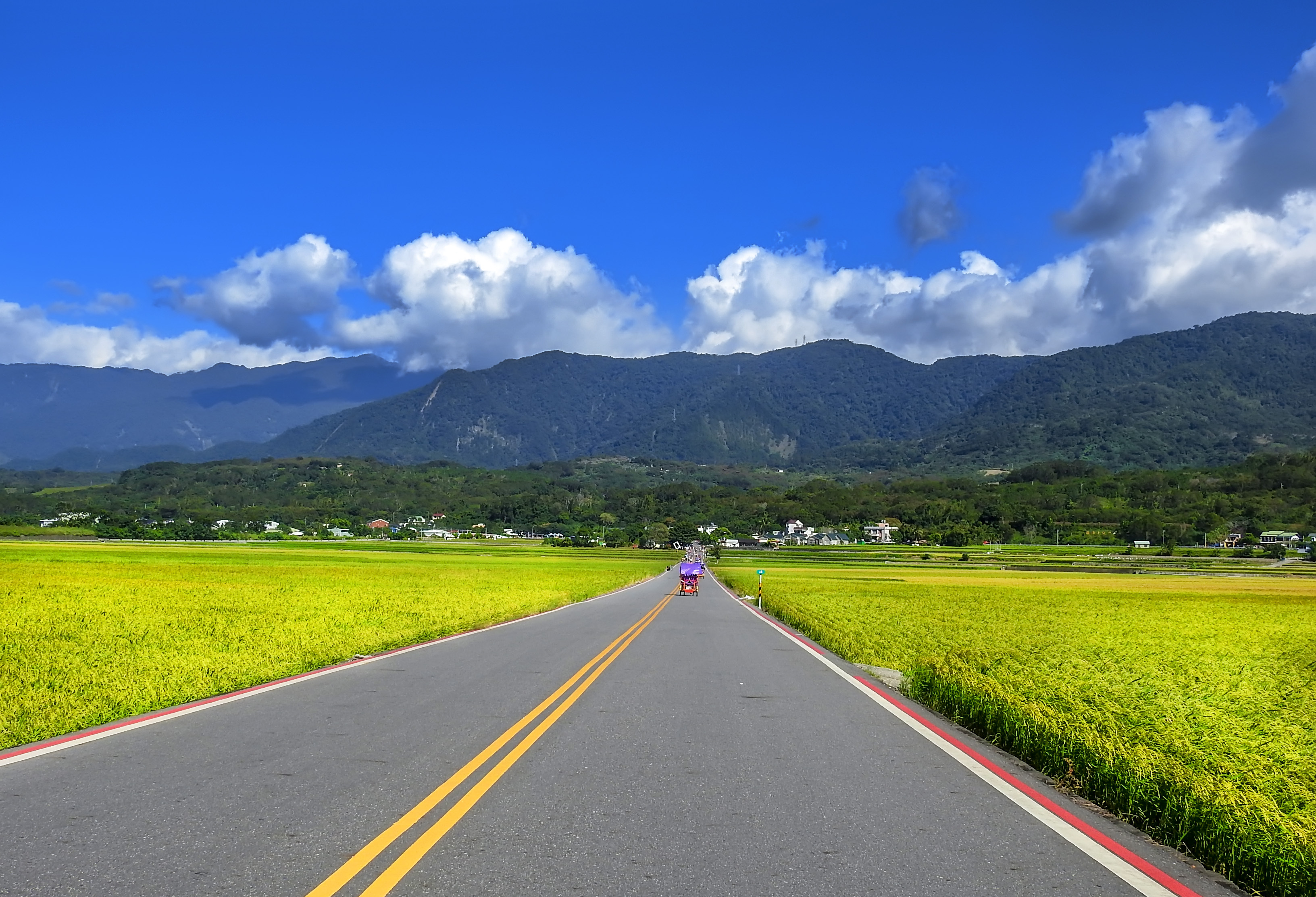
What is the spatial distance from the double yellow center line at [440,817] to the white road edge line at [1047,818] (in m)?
4.13

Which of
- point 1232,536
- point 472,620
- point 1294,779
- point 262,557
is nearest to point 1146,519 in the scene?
point 1232,536

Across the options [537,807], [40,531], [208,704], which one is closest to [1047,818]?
[537,807]

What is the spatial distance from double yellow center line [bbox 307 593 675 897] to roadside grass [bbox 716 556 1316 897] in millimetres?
4940

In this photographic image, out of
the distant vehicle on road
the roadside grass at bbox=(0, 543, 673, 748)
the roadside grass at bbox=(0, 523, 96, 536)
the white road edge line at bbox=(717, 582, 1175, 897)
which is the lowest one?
the roadside grass at bbox=(0, 523, 96, 536)

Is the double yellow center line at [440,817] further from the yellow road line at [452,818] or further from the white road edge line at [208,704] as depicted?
the white road edge line at [208,704]

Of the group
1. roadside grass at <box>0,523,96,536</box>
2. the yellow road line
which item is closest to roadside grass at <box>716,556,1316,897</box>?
the yellow road line

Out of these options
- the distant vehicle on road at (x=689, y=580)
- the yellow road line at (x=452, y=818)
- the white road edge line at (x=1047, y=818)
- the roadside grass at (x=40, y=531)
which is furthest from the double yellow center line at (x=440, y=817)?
the roadside grass at (x=40, y=531)

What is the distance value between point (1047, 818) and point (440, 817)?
14.5ft

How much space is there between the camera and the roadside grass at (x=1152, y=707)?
6117 millimetres

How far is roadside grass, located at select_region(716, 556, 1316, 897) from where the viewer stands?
612 cm

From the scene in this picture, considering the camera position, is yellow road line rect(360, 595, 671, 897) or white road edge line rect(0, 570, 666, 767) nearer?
yellow road line rect(360, 595, 671, 897)

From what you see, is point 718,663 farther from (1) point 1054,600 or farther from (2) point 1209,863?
(1) point 1054,600

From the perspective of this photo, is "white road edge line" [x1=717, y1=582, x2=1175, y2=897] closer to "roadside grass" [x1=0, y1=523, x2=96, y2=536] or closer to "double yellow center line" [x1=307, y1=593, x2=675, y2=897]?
"double yellow center line" [x1=307, y1=593, x2=675, y2=897]

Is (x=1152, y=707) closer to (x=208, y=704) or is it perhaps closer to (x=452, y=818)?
(x=452, y=818)
